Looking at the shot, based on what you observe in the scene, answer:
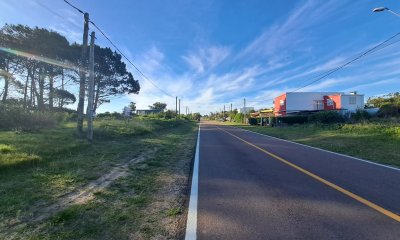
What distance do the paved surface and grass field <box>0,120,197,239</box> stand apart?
0.69 meters

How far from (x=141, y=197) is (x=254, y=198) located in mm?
A: 2316

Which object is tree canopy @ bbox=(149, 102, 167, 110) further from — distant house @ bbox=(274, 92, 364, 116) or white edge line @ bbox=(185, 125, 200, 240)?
white edge line @ bbox=(185, 125, 200, 240)

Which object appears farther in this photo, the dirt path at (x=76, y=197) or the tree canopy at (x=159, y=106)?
the tree canopy at (x=159, y=106)

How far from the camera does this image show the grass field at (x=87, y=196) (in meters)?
→ 4.15

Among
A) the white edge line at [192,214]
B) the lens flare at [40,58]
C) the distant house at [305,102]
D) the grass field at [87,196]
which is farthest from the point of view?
the distant house at [305,102]

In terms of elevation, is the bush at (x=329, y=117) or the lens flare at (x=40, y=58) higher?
the lens flare at (x=40, y=58)

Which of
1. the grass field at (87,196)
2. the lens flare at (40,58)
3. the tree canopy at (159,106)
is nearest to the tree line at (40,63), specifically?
the lens flare at (40,58)

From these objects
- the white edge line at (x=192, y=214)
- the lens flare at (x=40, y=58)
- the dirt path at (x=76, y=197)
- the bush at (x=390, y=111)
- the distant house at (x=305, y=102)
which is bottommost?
the white edge line at (x=192, y=214)

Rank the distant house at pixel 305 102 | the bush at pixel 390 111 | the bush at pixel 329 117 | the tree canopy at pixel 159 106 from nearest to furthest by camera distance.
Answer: the bush at pixel 329 117 → the bush at pixel 390 111 → the distant house at pixel 305 102 → the tree canopy at pixel 159 106

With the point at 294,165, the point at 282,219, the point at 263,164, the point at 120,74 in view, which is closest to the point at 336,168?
the point at 294,165

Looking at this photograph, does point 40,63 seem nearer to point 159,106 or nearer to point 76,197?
point 76,197

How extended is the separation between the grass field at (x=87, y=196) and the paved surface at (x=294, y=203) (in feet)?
2.25

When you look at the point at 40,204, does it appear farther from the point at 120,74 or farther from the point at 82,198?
the point at 120,74

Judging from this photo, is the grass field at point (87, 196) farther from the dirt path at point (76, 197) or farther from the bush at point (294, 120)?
the bush at point (294, 120)
